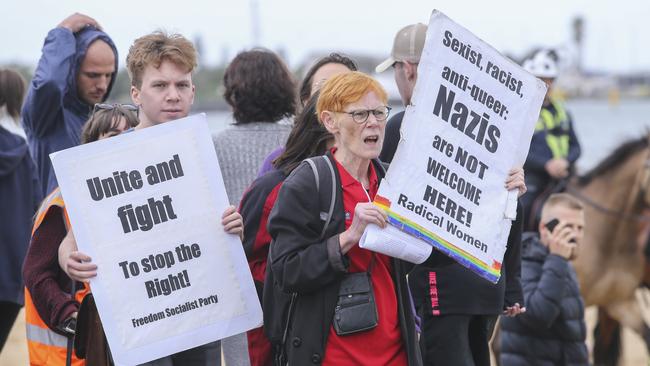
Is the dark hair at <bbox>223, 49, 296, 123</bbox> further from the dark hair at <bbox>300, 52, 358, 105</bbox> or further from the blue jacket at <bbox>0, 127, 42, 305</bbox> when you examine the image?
the blue jacket at <bbox>0, 127, 42, 305</bbox>

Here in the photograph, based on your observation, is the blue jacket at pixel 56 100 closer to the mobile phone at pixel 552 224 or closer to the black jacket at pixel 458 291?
the black jacket at pixel 458 291

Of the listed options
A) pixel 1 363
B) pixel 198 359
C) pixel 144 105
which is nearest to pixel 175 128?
pixel 144 105

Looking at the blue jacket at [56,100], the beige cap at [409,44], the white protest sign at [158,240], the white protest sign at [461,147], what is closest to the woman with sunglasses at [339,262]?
the white protest sign at [461,147]

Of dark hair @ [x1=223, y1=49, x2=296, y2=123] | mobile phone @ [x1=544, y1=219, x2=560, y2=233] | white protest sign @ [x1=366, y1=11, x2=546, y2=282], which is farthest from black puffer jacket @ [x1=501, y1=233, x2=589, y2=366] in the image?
white protest sign @ [x1=366, y1=11, x2=546, y2=282]

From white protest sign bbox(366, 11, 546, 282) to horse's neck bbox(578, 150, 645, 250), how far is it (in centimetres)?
518

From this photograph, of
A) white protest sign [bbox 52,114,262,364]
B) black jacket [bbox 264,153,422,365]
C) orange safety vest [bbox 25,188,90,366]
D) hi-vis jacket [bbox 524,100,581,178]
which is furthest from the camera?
hi-vis jacket [bbox 524,100,581,178]

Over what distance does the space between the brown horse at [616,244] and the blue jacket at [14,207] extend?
4571 mm

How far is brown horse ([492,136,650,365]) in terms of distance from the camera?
908 centimetres

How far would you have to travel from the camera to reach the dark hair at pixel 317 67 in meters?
5.46

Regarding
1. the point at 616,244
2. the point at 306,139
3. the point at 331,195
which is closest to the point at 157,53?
the point at 306,139

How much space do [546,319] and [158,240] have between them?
9.18 ft

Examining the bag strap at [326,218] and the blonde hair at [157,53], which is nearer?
the bag strap at [326,218]

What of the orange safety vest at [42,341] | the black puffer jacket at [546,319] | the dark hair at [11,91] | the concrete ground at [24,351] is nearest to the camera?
the orange safety vest at [42,341]

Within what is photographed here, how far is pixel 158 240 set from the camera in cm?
418
